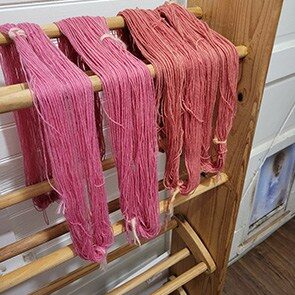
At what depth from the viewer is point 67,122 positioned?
0.46 metres

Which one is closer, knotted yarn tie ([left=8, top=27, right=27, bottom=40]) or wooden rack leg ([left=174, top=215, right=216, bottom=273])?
knotted yarn tie ([left=8, top=27, right=27, bottom=40])

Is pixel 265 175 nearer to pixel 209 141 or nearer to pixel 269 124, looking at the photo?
pixel 269 124

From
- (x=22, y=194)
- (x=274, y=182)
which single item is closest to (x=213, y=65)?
(x=22, y=194)

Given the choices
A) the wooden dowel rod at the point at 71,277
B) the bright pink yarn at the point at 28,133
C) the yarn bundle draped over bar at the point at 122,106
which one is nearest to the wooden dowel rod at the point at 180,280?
the wooden dowel rod at the point at 71,277

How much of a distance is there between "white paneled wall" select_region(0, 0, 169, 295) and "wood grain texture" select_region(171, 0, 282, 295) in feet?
0.61

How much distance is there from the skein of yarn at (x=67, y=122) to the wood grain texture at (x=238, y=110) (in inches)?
14.5

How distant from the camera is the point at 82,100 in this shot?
17.7 inches

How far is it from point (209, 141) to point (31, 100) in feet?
1.34

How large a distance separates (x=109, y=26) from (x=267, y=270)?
1475mm

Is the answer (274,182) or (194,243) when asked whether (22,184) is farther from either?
(274,182)

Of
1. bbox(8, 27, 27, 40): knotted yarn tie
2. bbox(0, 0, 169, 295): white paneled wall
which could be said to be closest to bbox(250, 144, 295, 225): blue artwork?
bbox(0, 0, 169, 295): white paneled wall

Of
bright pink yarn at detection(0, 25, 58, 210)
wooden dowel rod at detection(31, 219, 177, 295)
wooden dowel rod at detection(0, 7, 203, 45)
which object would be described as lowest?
wooden dowel rod at detection(31, 219, 177, 295)

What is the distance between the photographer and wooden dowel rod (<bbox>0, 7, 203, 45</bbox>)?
49 centimetres

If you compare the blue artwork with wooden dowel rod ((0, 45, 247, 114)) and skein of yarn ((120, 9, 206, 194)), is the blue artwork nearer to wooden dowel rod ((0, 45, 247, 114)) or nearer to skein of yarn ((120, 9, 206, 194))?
skein of yarn ((120, 9, 206, 194))
